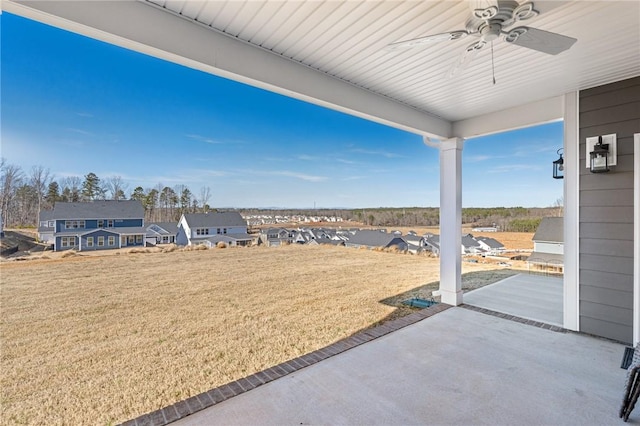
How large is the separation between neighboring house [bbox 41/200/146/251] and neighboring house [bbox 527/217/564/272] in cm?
730

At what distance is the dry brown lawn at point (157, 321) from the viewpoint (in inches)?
85.3

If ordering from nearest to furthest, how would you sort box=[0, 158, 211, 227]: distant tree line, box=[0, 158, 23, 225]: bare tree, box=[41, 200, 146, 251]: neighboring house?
box=[0, 158, 23, 225]: bare tree → box=[0, 158, 211, 227]: distant tree line → box=[41, 200, 146, 251]: neighboring house

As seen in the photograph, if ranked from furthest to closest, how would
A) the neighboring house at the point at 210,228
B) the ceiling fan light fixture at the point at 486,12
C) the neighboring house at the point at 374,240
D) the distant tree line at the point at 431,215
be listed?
the neighboring house at the point at 374,240, the neighboring house at the point at 210,228, the distant tree line at the point at 431,215, the ceiling fan light fixture at the point at 486,12

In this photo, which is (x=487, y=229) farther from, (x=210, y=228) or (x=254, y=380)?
(x=210, y=228)

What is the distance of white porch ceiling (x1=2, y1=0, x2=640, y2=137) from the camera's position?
5.16ft

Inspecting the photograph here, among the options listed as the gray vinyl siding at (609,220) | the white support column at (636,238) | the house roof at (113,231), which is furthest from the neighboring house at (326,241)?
the white support column at (636,238)

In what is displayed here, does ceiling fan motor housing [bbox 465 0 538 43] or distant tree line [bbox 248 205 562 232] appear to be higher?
ceiling fan motor housing [bbox 465 0 538 43]

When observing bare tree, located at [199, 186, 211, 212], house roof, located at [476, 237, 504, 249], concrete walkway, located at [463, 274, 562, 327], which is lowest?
concrete walkway, located at [463, 274, 562, 327]

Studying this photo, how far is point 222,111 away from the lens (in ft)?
23.6

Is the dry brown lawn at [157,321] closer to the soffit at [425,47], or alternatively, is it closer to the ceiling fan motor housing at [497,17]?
the soffit at [425,47]

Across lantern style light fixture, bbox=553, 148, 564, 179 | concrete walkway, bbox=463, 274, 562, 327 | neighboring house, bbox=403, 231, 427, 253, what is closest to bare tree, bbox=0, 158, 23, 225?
concrete walkway, bbox=463, 274, 562, 327

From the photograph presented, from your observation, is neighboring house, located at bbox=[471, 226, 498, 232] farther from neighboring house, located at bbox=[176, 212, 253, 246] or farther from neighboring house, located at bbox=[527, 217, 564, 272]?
neighboring house, located at bbox=[176, 212, 253, 246]

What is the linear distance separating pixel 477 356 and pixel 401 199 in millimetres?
7232

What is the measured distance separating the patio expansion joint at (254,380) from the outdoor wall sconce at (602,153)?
7.93 feet
